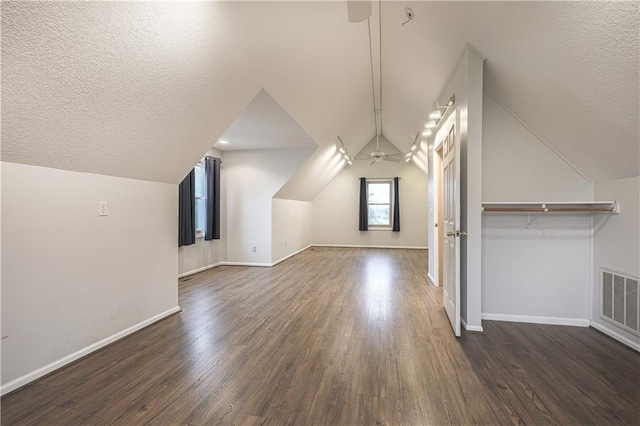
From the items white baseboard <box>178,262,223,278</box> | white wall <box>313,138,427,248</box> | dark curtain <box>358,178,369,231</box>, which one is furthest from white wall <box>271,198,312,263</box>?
dark curtain <box>358,178,369,231</box>

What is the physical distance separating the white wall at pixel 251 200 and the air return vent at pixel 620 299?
15.1 feet

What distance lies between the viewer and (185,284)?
14.6ft

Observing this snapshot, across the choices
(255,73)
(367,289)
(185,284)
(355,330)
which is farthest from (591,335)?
(185,284)

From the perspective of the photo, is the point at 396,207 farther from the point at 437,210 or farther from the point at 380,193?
the point at 437,210

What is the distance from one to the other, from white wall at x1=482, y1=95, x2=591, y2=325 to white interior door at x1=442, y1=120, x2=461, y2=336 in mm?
Answer: 319

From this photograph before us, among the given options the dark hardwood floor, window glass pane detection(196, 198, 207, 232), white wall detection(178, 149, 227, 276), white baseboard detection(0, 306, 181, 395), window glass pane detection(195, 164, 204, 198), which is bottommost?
the dark hardwood floor

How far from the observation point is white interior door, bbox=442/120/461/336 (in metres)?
2.56

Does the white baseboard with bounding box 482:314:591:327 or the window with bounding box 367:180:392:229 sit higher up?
the window with bounding box 367:180:392:229

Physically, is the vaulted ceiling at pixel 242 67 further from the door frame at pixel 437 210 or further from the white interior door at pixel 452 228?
the door frame at pixel 437 210

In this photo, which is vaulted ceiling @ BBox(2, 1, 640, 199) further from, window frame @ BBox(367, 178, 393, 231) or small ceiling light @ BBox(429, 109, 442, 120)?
window frame @ BBox(367, 178, 393, 231)

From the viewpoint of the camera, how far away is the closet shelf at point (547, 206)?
2.55 meters

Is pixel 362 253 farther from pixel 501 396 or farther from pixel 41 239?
pixel 41 239

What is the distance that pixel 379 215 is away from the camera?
8.96 meters

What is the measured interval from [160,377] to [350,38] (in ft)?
10.8
